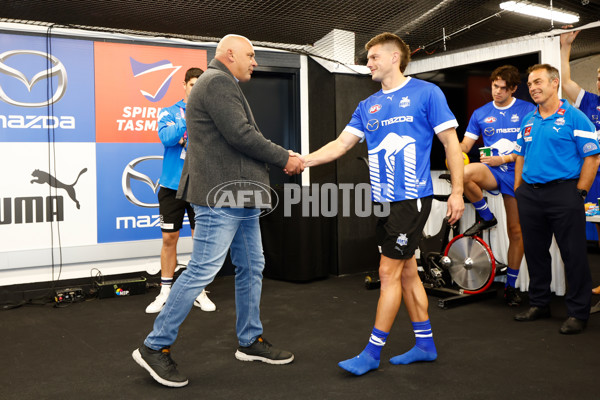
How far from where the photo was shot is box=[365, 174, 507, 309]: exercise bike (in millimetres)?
3840

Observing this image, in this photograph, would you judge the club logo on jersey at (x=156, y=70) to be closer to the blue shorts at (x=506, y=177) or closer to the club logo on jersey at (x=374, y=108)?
the club logo on jersey at (x=374, y=108)

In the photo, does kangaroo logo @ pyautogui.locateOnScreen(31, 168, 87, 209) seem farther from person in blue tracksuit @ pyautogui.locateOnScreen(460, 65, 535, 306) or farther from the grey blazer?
person in blue tracksuit @ pyautogui.locateOnScreen(460, 65, 535, 306)

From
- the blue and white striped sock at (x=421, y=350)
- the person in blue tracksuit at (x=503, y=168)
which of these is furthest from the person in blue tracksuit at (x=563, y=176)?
the blue and white striped sock at (x=421, y=350)

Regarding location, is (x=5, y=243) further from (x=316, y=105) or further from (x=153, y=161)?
(x=316, y=105)

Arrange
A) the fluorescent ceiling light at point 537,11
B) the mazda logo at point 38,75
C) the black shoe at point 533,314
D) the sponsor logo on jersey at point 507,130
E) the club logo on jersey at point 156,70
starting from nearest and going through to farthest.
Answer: the black shoe at point 533,314, the sponsor logo on jersey at point 507,130, the mazda logo at point 38,75, the club logo on jersey at point 156,70, the fluorescent ceiling light at point 537,11

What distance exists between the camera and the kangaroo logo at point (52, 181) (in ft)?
13.8

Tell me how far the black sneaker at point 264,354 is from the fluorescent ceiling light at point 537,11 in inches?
167

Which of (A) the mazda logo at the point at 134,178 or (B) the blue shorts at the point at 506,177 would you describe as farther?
(A) the mazda logo at the point at 134,178

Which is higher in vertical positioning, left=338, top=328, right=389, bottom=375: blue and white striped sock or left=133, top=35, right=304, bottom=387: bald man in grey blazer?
left=133, top=35, right=304, bottom=387: bald man in grey blazer

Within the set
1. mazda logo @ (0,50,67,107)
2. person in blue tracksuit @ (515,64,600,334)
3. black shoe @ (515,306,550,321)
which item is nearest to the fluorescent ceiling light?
person in blue tracksuit @ (515,64,600,334)

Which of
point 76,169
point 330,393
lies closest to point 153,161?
point 76,169

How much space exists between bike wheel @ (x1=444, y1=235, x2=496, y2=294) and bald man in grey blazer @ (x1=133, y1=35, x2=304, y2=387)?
6.72 ft

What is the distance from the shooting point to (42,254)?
424cm

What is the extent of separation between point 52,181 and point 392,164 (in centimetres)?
310
